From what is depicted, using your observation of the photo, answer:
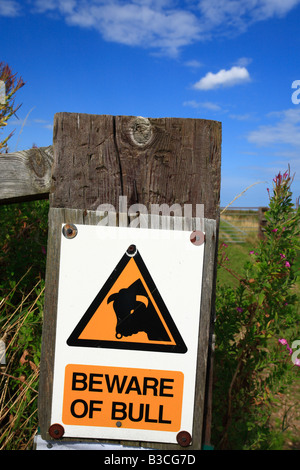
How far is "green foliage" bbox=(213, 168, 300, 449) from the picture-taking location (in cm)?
235

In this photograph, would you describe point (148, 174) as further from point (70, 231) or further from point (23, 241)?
point (23, 241)

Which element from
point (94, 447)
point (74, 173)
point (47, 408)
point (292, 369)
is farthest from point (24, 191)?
point (292, 369)

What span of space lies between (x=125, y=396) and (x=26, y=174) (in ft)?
3.35

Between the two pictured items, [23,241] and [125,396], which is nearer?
[125,396]

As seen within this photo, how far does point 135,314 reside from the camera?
1433 mm

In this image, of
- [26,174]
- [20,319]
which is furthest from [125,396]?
[20,319]

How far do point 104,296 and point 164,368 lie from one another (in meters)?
0.37

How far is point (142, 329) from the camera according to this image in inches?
56.4

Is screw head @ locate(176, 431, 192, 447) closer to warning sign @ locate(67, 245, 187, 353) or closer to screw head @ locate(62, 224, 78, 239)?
warning sign @ locate(67, 245, 187, 353)

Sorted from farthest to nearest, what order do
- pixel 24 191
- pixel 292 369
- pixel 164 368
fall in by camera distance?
pixel 292 369 < pixel 24 191 < pixel 164 368

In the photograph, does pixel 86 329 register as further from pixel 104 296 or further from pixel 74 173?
pixel 74 173

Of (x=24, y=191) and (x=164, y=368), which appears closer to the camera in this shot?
(x=164, y=368)

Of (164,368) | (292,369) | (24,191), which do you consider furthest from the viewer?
(292,369)
